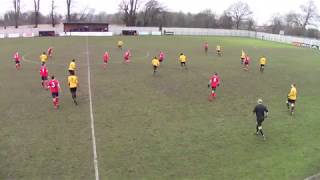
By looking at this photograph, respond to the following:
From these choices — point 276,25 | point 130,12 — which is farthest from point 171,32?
point 276,25

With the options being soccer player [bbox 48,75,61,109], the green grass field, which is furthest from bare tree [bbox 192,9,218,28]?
soccer player [bbox 48,75,61,109]

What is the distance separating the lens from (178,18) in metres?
138

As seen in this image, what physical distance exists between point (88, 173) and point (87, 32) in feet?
230

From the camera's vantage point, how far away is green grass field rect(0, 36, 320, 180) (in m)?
15.3

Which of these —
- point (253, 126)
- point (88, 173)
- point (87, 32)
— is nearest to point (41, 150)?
point (88, 173)

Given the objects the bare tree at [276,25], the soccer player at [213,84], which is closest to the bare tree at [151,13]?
the bare tree at [276,25]

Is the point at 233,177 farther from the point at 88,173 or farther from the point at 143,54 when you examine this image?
the point at 143,54

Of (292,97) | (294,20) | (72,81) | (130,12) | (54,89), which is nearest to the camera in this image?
(292,97)

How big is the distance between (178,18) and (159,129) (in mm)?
120980

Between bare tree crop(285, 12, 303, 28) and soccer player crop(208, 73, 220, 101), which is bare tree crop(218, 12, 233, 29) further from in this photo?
soccer player crop(208, 73, 220, 101)

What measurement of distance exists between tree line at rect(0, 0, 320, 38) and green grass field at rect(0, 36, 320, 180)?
3286 inches

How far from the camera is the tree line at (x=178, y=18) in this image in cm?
11650

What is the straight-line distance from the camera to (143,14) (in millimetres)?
121688

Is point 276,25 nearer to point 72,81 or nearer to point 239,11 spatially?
A: point 239,11
